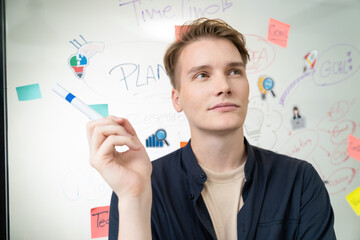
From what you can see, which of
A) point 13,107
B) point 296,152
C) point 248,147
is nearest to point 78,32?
point 13,107

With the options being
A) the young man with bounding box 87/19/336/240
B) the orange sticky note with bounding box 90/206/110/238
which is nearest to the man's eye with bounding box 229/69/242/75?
the young man with bounding box 87/19/336/240

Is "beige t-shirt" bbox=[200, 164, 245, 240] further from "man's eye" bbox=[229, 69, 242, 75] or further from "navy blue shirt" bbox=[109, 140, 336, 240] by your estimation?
"man's eye" bbox=[229, 69, 242, 75]

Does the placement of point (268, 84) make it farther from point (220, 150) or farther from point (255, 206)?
point (255, 206)

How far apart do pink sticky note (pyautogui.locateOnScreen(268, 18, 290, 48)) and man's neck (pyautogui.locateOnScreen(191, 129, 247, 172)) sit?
71cm

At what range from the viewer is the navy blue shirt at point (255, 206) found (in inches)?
30.0

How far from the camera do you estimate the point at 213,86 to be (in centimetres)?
82

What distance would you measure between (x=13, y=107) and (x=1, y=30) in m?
0.33

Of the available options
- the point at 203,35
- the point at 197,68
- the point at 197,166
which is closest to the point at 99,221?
the point at 197,166

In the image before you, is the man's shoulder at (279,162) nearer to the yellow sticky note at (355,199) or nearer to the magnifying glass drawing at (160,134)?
the magnifying glass drawing at (160,134)

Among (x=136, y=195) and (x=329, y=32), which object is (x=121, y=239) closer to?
(x=136, y=195)

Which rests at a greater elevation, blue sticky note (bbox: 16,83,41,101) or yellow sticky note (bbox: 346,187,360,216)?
A: blue sticky note (bbox: 16,83,41,101)

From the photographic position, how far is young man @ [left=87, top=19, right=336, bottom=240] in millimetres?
761

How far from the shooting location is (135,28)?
1.16 meters

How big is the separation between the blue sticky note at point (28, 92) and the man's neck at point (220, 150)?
2.38ft
